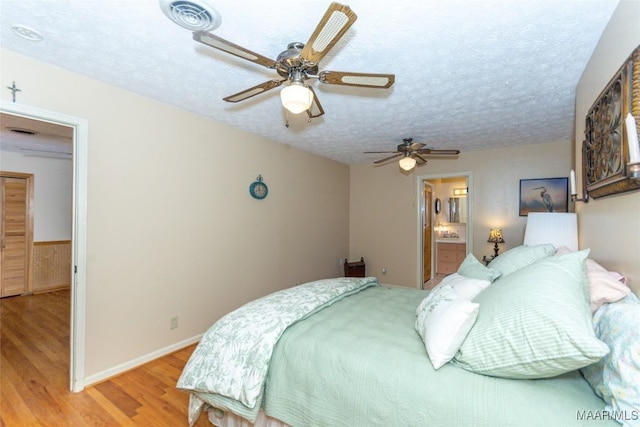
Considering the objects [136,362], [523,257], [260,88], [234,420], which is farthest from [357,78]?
[136,362]

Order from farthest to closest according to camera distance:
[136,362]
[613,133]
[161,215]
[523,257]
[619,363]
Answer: [161,215] → [136,362] → [523,257] → [613,133] → [619,363]

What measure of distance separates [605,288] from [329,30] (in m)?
1.67

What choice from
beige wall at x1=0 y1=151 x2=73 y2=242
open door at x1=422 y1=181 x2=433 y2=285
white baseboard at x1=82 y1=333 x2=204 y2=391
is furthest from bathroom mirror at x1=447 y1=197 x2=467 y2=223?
beige wall at x1=0 y1=151 x2=73 y2=242

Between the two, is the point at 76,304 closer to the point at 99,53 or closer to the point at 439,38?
the point at 99,53

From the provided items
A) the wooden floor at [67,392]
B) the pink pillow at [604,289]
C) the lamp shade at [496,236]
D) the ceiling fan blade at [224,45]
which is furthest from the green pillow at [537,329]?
the lamp shade at [496,236]

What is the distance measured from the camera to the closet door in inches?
187

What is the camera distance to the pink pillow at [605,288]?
1.25 meters

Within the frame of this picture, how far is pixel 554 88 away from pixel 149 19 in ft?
9.92

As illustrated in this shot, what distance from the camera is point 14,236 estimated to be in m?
4.89

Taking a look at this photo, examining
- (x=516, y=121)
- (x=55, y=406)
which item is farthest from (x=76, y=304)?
(x=516, y=121)

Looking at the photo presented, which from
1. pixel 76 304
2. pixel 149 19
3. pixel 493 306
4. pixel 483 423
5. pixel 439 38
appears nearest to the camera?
pixel 483 423

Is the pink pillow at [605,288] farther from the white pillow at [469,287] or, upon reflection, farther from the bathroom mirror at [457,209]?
the bathroom mirror at [457,209]

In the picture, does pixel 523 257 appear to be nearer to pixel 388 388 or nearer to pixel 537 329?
pixel 537 329

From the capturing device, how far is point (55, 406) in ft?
6.83
